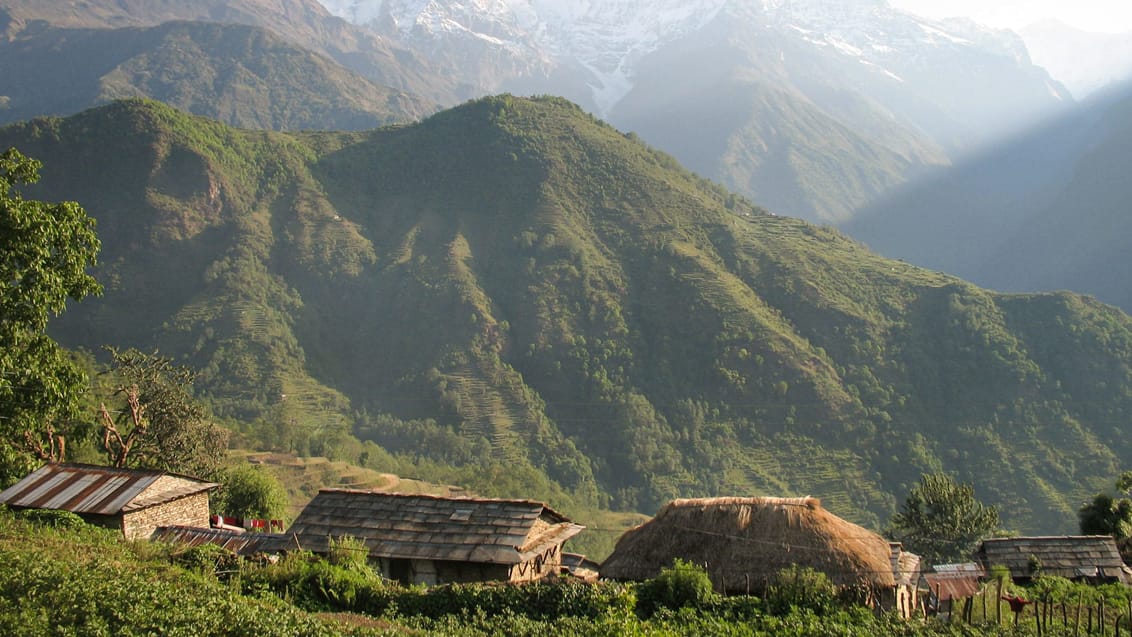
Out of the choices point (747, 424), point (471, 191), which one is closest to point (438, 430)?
point (747, 424)

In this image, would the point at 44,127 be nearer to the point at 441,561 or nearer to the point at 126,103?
the point at 126,103

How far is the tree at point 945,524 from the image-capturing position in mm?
36906

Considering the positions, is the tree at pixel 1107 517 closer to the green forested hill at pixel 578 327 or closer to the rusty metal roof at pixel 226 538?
the rusty metal roof at pixel 226 538

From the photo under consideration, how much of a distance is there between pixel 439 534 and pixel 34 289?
9.69 m

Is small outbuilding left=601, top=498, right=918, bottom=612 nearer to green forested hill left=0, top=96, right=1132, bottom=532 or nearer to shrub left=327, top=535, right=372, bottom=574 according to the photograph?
shrub left=327, top=535, right=372, bottom=574

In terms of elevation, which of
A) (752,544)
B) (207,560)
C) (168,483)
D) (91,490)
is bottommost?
(207,560)

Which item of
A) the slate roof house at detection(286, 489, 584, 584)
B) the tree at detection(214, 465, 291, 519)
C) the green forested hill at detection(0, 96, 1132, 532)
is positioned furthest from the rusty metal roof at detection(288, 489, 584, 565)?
the green forested hill at detection(0, 96, 1132, 532)

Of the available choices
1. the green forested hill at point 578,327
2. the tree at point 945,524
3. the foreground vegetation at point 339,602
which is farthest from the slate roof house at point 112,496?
the green forested hill at point 578,327

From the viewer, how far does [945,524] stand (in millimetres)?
37656

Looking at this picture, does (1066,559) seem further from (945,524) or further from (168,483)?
(168,483)

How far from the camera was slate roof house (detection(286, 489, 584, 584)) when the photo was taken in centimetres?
1883

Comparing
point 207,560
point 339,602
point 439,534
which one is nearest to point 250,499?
point 439,534

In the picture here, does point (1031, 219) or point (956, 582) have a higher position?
point (1031, 219)

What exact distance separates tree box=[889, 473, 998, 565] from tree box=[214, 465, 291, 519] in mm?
27534
